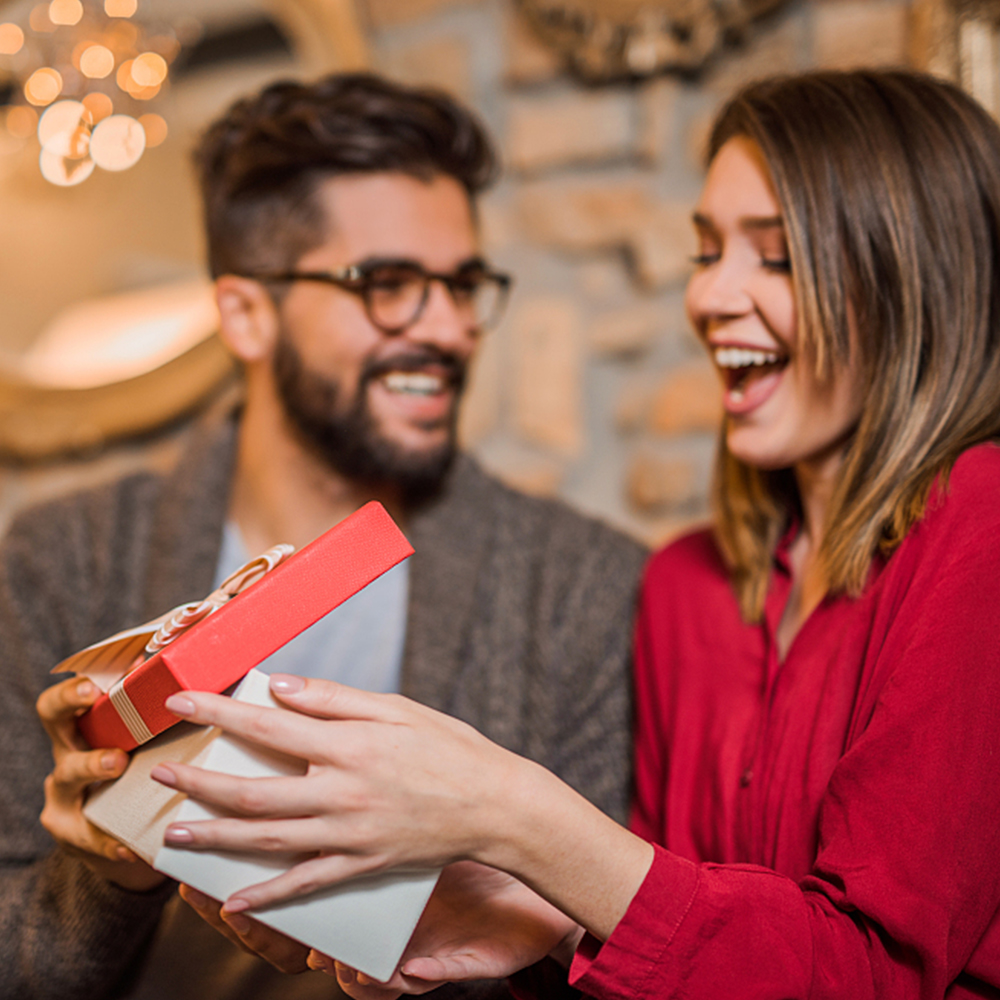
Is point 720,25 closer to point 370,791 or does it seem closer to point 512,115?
point 512,115

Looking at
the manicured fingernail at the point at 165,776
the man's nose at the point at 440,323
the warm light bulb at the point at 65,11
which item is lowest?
the manicured fingernail at the point at 165,776

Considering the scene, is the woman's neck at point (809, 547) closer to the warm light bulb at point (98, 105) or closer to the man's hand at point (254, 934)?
the man's hand at point (254, 934)

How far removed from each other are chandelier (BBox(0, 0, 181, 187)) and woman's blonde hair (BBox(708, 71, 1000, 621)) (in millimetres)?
1070

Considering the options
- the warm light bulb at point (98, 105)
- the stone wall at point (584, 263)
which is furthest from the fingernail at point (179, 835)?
the warm light bulb at point (98, 105)

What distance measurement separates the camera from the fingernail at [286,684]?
61cm

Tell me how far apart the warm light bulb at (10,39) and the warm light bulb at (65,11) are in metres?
0.05

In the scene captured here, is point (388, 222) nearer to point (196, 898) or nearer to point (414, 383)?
point (414, 383)

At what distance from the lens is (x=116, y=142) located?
4.86 ft

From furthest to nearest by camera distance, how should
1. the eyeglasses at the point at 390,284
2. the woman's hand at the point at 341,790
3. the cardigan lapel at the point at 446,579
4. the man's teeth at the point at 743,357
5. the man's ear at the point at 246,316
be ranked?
the man's ear at the point at 246,316
the eyeglasses at the point at 390,284
the cardigan lapel at the point at 446,579
the man's teeth at the point at 743,357
the woman's hand at the point at 341,790

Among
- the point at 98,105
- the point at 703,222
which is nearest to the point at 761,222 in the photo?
the point at 703,222

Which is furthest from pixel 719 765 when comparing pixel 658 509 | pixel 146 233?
pixel 146 233

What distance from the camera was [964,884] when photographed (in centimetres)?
69

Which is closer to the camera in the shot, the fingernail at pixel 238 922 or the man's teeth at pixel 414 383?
the fingernail at pixel 238 922

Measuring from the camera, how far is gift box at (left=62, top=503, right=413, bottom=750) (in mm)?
627
